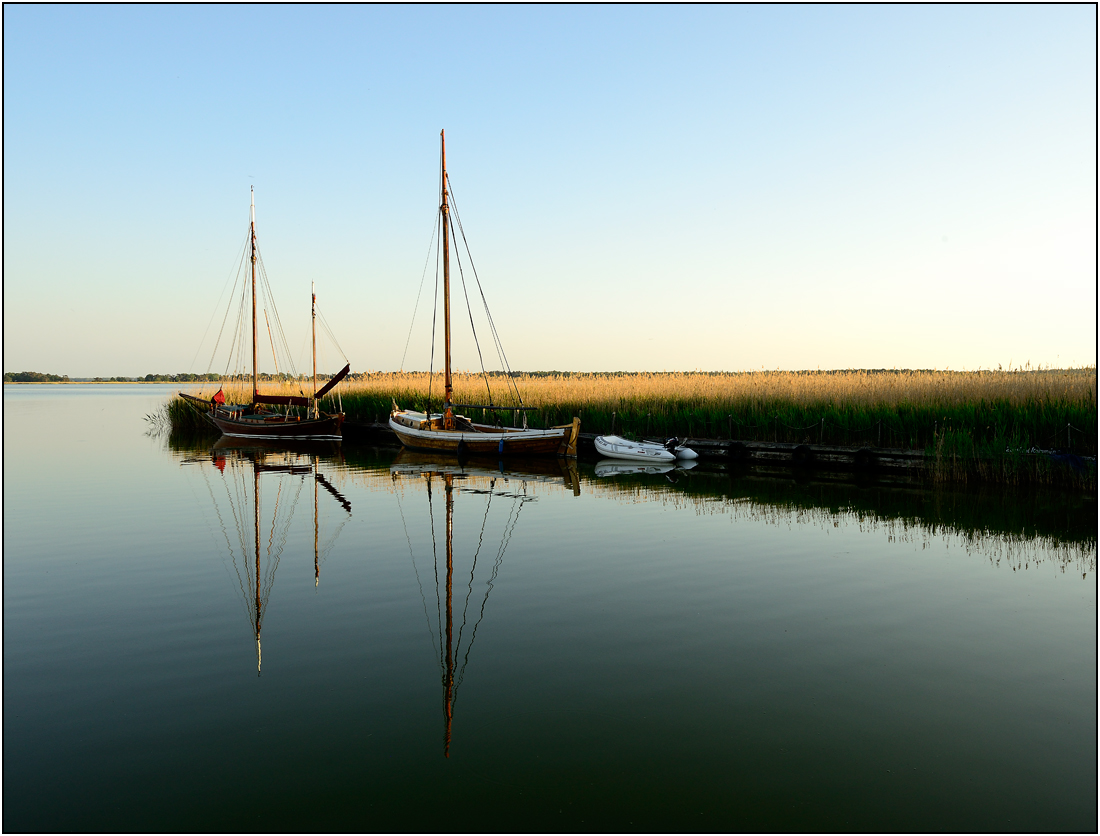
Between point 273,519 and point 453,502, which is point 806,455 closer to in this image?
point 453,502

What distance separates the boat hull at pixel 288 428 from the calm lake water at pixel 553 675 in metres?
21.8

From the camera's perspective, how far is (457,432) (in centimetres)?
3033

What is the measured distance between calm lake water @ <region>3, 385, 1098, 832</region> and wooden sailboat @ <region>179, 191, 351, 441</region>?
72.1 ft

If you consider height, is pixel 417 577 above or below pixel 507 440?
below

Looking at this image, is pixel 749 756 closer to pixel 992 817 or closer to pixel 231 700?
Answer: pixel 992 817

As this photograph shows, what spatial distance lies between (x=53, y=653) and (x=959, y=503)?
1814cm

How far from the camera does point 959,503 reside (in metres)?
17.6

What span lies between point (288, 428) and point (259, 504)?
2068cm

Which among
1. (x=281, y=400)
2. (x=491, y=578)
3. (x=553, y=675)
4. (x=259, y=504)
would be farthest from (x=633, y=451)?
(x=553, y=675)

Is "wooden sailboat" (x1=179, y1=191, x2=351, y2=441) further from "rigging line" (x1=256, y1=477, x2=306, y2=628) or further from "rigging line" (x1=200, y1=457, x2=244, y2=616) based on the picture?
"rigging line" (x1=256, y1=477, x2=306, y2=628)

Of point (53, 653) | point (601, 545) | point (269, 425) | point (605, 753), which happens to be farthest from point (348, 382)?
point (605, 753)

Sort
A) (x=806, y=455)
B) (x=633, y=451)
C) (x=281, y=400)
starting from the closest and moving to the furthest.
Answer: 1. (x=806, y=455)
2. (x=633, y=451)
3. (x=281, y=400)

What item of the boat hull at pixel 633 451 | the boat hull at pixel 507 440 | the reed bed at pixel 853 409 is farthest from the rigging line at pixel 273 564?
the reed bed at pixel 853 409

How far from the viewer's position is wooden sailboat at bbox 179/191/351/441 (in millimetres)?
37250
